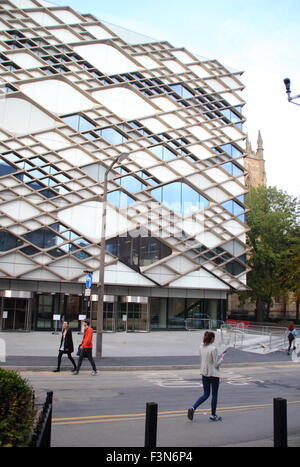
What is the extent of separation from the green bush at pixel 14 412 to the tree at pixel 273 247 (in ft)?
138

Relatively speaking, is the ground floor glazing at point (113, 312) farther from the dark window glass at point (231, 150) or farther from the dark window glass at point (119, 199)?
the dark window glass at point (231, 150)

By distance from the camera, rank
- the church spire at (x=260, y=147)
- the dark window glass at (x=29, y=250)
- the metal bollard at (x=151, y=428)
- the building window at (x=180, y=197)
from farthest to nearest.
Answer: the church spire at (x=260, y=147), the building window at (x=180, y=197), the dark window glass at (x=29, y=250), the metal bollard at (x=151, y=428)

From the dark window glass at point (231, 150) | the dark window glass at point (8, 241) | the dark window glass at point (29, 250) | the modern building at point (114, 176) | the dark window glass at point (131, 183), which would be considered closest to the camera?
the dark window glass at point (8, 241)

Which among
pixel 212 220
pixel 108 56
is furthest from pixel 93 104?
pixel 212 220

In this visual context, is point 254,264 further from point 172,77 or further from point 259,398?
point 259,398

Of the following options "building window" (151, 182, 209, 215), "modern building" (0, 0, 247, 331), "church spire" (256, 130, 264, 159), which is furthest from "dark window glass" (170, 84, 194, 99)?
"church spire" (256, 130, 264, 159)

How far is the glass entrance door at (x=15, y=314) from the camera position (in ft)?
99.2

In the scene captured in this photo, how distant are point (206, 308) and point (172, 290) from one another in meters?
4.60

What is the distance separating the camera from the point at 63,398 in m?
10.2

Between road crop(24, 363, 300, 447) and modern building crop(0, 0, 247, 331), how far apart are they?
1508 cm

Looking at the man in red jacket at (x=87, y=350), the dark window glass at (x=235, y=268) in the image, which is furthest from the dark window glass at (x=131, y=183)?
the man in red jacket at (x=87, y=350)

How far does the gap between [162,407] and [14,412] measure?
6131 millimetres

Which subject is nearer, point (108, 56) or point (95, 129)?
point (95, 129)

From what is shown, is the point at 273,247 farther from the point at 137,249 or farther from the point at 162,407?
the point at 162,407
